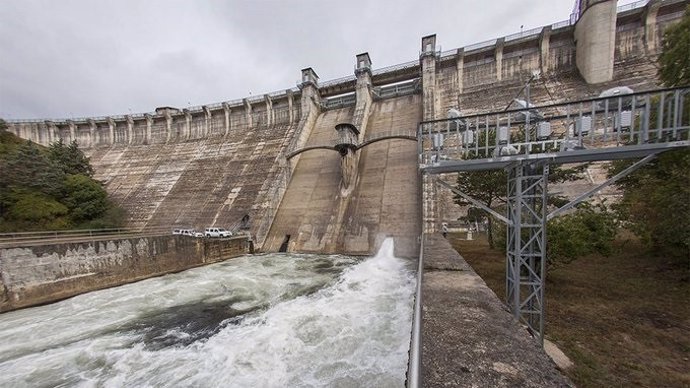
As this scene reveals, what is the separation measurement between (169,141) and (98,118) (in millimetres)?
13702

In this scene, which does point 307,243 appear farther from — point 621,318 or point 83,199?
point 83,199

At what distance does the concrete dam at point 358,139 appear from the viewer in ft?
59.9

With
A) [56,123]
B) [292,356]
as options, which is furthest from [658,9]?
[56,123]

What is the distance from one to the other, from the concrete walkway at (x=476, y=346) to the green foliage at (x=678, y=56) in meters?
7.85

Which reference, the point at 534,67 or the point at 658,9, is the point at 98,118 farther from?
the point at 658,9

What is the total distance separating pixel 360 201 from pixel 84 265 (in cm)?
1473

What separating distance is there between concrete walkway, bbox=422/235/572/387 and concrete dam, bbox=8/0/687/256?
11999mm

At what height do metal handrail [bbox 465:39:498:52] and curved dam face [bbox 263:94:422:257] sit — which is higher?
metal handrail [bbox 465:39:498:52]

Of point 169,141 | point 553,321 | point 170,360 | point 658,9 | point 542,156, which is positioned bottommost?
point 170,360

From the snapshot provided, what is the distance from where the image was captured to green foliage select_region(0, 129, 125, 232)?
58.5 ft

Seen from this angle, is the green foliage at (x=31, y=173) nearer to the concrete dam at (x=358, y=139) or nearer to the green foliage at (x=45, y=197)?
the green foliage at (x=45, y=197)

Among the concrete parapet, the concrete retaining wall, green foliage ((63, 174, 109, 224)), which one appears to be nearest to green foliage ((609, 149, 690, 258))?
the concrete parapet

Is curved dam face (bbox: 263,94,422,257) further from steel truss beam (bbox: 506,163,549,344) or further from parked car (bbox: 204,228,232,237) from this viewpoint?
steel truss beam (bbox: 506,163,549,344)

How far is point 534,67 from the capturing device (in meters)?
21.7
